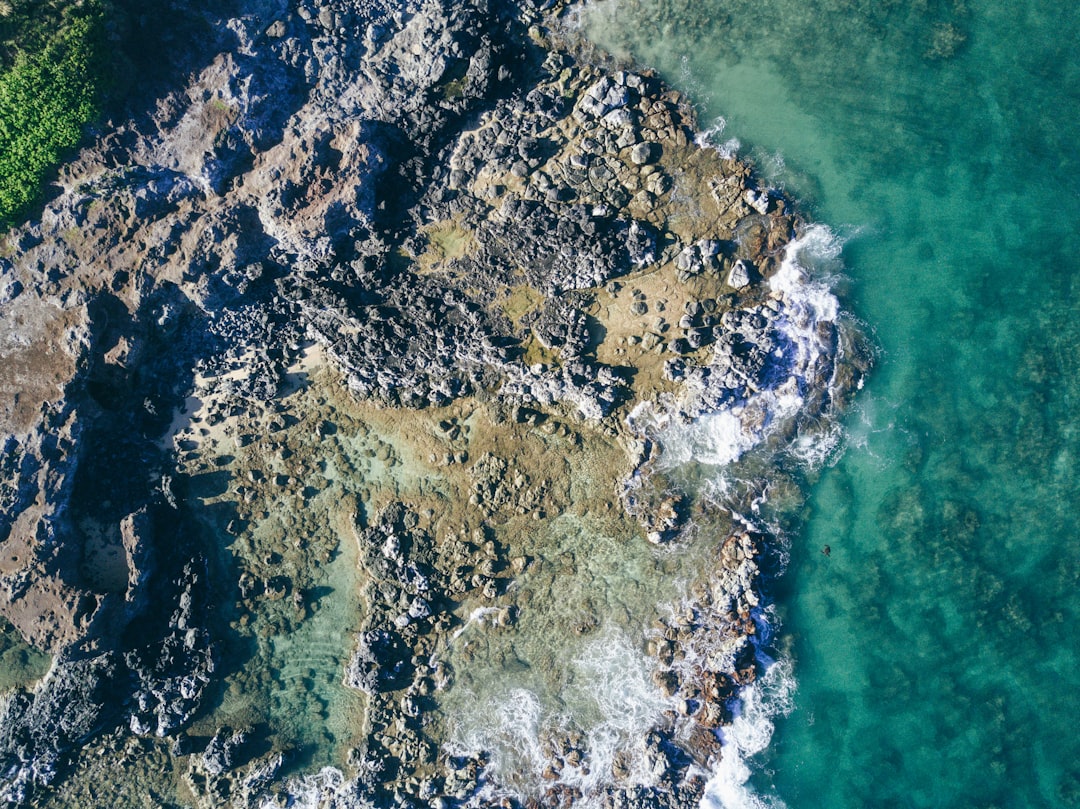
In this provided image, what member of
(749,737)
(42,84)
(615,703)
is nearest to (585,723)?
(615,703)

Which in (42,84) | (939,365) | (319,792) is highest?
Result: (42,84)

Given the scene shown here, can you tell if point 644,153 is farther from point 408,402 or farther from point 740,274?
point 408,402

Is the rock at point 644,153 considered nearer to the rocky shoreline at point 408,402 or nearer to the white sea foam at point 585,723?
the rocky shoreline at point 408,402

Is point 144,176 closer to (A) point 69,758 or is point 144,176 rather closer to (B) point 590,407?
(B) point 590,407

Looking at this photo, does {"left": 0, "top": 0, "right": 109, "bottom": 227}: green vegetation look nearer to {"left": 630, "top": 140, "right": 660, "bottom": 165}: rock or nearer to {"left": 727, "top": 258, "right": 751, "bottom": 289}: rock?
{"left": 630, "top": 140, "right": 660, "bottom": 165}: rock

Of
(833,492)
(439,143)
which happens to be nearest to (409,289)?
(439,143)

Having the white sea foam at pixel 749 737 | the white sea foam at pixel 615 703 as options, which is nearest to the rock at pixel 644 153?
the white sea foam at pixel 615 703

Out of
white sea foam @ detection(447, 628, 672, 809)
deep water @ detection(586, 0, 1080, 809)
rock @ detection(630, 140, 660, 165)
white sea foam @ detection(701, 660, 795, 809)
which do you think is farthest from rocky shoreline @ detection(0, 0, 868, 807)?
deep water @ detection(586, 0, 1080, 809)
